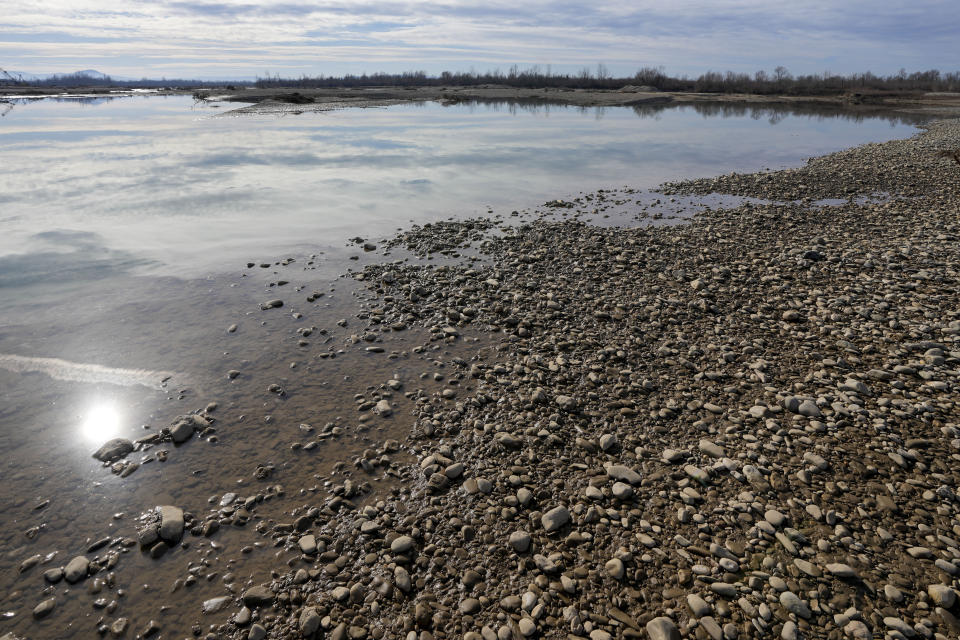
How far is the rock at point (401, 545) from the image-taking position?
5.70m

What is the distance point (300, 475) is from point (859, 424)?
806cm

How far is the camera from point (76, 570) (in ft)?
18.2

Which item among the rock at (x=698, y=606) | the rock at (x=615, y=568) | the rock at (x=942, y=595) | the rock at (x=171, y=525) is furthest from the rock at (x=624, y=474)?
the rock at (x=171, y=525)

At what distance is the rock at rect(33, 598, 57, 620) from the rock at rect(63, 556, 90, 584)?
9.8 inches

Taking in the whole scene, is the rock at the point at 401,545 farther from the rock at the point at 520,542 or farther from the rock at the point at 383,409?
the rock at the point at 383,409

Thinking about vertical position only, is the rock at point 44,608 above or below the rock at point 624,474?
below

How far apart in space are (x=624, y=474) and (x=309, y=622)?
4.07 meters

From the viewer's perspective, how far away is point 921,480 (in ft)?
20.0

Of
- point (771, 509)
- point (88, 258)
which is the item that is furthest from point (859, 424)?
point (88, 258)

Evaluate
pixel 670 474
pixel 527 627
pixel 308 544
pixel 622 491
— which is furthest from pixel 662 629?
pixel 308 544

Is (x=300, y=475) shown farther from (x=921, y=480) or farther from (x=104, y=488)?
(x=921, y=480)

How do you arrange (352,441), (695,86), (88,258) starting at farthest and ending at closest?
(695,86) → (88,258) → (352,441)

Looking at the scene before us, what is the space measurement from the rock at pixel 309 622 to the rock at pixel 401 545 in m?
1.02

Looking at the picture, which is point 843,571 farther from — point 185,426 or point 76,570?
point 185,426
